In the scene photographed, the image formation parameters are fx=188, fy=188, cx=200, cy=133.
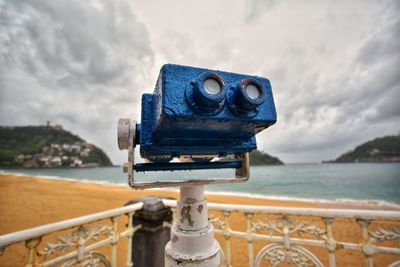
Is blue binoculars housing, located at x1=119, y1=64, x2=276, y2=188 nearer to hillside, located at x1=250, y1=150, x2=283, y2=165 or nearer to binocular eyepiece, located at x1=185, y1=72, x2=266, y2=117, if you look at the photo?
binocular eyepiece, located at x1=185, y1=72, x2=266, y2=117

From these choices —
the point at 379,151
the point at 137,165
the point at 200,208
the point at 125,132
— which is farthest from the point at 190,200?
the point at 379,151

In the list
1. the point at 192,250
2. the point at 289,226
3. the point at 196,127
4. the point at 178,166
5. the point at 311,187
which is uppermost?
the point at 196,127

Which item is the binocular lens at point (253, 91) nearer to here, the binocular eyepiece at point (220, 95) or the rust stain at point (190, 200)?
the binocular eyepiece at point (220, 95)

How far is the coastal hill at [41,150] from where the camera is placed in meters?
77.8

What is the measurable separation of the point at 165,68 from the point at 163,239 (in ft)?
6.38

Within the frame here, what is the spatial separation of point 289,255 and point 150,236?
4.44ft

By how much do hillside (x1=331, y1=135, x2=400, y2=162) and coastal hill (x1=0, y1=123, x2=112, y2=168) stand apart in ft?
495

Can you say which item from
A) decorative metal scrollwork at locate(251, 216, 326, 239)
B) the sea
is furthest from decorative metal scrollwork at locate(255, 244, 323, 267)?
the sea

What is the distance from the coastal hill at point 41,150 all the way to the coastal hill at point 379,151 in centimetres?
15096

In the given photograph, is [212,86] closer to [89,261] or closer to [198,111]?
[198,111]

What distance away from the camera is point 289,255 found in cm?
168

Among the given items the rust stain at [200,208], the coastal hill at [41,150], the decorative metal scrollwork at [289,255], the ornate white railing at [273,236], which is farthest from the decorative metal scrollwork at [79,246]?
the coastal hill at [41,150]

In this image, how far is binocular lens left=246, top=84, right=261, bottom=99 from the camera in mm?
747

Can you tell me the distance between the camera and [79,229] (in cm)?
160
